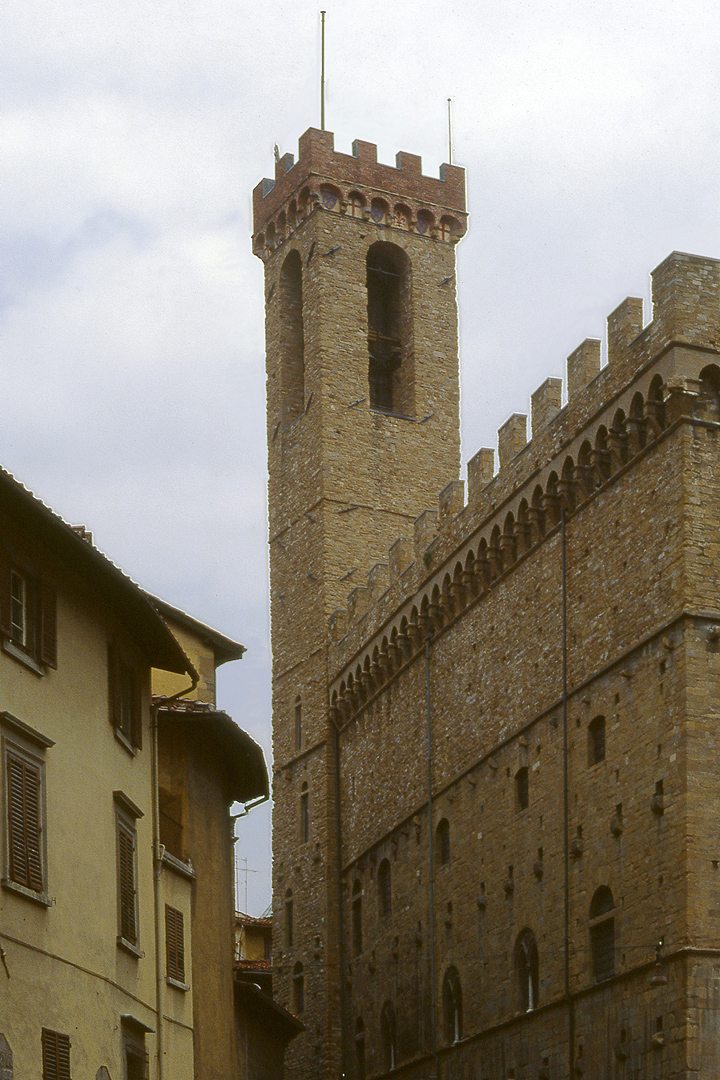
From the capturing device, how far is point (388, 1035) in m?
33.2

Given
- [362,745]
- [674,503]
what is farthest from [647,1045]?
[362,745]

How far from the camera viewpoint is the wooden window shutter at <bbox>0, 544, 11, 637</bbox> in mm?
15242

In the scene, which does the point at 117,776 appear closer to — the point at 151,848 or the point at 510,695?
the point at 151,848

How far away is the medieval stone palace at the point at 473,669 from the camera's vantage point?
23578 mm

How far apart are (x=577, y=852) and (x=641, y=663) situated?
299 centimetres

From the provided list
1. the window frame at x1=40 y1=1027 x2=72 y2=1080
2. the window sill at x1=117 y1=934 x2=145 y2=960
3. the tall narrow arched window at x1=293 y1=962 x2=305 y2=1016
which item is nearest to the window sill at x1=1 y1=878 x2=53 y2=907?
the window frame at x1=40 y1=1027 x2=72 y2=1080

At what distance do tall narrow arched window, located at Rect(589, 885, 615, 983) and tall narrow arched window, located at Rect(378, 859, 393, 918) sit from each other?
9.08 metres

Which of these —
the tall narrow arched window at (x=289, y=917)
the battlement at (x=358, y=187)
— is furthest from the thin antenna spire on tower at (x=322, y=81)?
the tall narrow arched window at (x=289, y=917)

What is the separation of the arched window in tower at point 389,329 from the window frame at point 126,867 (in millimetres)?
22506

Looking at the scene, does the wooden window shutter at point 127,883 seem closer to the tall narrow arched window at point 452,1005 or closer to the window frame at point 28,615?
the window frame at point 28,615

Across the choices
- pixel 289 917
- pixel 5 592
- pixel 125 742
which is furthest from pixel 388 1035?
pixel 5 592

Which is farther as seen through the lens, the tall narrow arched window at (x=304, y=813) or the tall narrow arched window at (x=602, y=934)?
the tall narrow arched window at (x=304, y=813)

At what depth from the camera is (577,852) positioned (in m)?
25.6

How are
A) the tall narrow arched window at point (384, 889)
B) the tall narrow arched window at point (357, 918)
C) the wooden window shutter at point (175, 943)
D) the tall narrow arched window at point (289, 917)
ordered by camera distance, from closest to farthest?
1. the wooden window shutter at point (175, 943)
2. the tall narrow arched window at point (384, 889)
3. the tall narrow arched window at point (357, 918)
4. the tall narrow arched window at point (289, 917)
